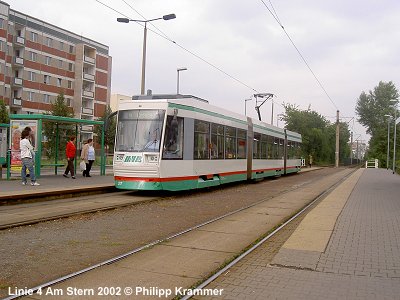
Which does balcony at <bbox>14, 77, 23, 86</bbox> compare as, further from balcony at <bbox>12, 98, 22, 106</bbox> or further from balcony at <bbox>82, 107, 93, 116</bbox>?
balcony at <bbox>82, 107, 93, 116</bbox>

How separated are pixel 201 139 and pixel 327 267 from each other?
32.5ft

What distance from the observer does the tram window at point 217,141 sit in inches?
659

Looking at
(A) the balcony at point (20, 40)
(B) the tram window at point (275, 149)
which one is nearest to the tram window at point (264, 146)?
(B) the tram window at point (275, 149)

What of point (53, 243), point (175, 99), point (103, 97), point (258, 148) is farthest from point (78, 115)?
point (53, 243)

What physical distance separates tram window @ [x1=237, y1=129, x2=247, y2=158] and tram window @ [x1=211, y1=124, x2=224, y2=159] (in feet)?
7.24

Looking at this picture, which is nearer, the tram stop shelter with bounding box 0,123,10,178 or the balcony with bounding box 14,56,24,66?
the tram stop shelter with bounding box 0,123,10,178

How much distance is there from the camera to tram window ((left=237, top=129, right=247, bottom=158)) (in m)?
19.8

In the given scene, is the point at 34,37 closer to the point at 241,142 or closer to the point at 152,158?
the point at 241,142

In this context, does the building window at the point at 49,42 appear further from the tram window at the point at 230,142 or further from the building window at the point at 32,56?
the tram window at the point at 230,142

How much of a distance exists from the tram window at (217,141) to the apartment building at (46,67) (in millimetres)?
43786

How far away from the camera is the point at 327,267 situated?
6.12 m

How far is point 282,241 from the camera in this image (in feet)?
26.0

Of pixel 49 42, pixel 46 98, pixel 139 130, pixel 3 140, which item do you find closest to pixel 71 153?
pixel 3 140

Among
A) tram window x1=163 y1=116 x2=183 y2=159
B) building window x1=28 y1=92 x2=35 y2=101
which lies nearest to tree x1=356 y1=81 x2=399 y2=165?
building window x1=28 y1=92 x2=35 y2=101
